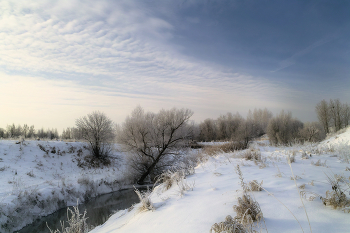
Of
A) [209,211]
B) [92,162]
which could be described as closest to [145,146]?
[92,162]

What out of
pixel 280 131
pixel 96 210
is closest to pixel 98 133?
pixel 96 210

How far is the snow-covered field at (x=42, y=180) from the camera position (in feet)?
34.0

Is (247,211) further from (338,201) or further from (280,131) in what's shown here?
(280,131)

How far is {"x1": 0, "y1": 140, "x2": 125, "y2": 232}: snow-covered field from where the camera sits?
10.4m

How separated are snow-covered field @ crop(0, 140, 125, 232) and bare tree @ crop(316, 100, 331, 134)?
33267 mm

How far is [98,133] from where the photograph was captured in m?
24.1

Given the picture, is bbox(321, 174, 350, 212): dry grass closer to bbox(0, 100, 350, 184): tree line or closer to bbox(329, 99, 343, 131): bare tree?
bbox(0, 100, 350, 184): tree line

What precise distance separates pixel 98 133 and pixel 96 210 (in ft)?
44.6

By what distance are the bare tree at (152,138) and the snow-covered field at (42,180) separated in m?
2.77

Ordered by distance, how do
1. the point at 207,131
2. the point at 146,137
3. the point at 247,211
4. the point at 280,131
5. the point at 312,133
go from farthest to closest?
the point at 207,131
the point at 280,131
the point at 312,133
the point at 146,137
the point at 247,211

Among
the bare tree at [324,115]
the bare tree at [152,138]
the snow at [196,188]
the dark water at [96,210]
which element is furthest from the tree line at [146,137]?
the bare tree at [324,115]

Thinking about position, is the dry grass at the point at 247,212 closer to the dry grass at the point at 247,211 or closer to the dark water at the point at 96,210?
the dry grass at the point at 247,211

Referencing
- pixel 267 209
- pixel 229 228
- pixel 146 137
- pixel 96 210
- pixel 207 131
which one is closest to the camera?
pixel 229 228

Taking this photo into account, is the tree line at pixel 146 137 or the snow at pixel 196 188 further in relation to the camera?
the tree line at pixel 146 137
